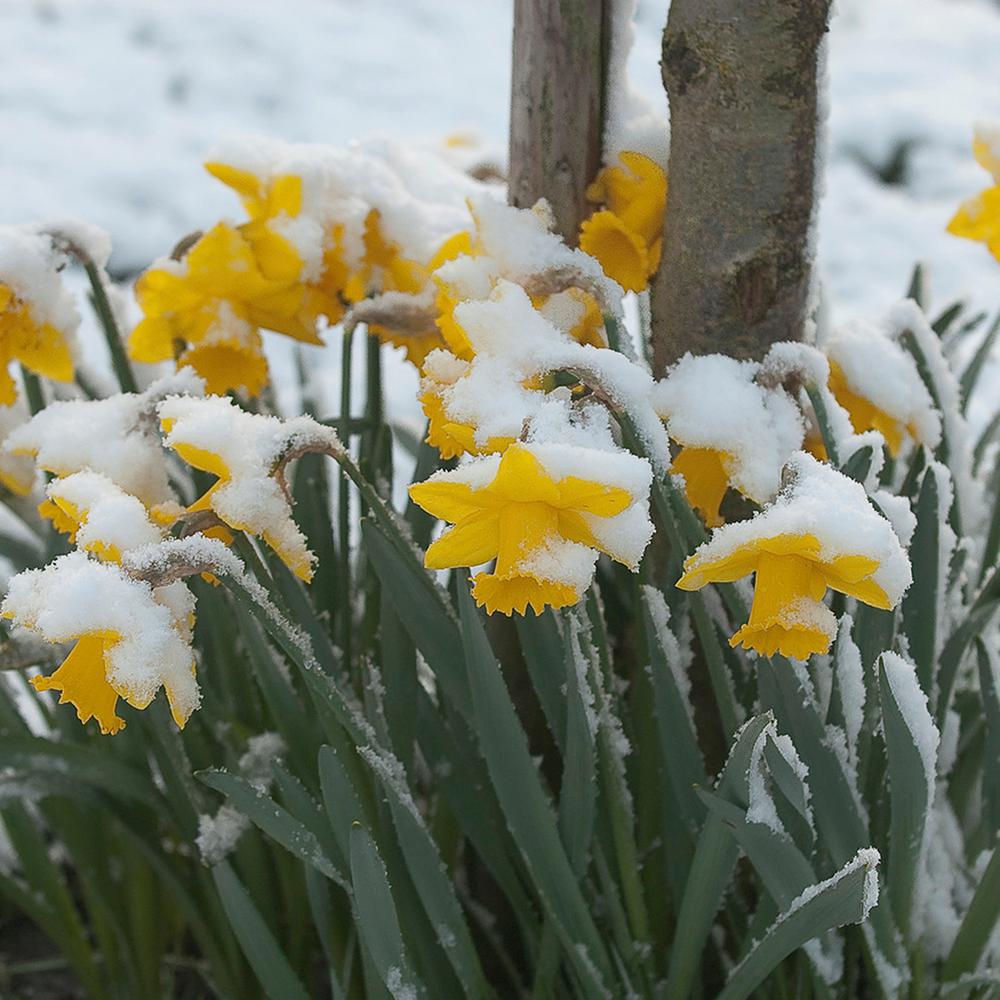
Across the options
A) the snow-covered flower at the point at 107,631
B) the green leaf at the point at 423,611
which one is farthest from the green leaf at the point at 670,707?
the snow-covered flower at the point at 107,631

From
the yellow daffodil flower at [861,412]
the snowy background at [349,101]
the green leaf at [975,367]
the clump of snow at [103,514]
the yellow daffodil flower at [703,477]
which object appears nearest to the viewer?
the clump of snow at [103,514]

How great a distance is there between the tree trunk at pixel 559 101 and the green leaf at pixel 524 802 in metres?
0.45

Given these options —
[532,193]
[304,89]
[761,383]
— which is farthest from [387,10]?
[761,383]

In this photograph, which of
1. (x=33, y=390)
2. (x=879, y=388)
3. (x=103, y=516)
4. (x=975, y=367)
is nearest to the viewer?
(x=103, y=516)

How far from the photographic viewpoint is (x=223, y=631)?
119 cm

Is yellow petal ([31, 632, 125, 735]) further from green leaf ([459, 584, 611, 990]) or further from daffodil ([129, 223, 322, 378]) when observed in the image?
daffodil ([129, 223, 322, 378])

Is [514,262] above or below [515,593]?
above

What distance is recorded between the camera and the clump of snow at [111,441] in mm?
970

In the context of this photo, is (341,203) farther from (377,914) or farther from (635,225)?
(377,914)

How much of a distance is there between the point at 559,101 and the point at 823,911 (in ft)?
2.35

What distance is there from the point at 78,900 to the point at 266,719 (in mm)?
525

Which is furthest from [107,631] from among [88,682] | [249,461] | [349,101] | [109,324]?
[349,101]

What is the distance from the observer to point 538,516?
2.47 ft

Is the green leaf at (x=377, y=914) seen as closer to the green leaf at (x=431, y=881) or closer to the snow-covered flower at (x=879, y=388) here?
the green leaf at (x=431, y=881)
